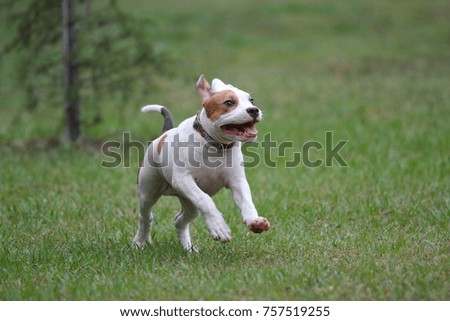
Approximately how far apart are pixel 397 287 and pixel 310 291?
1.83 ft

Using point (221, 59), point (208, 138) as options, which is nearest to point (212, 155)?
point (208, 138)

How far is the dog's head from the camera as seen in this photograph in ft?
18.2

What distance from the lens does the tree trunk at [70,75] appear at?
36.9ft

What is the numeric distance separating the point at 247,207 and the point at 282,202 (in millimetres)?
2628

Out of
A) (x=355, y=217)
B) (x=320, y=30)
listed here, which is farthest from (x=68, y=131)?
(x=320, y=30)

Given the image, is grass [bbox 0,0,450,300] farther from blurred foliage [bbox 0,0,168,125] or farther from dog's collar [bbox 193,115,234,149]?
dog's collar [bbox 193,115,234,149]

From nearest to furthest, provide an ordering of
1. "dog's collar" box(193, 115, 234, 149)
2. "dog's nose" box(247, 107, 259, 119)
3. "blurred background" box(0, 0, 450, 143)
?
"dog's nose" box(247, 107, 259, 119) < "dog's collar" box(193, 115, 234, 149) < "blurred background" box(0, 0, 450, 143)

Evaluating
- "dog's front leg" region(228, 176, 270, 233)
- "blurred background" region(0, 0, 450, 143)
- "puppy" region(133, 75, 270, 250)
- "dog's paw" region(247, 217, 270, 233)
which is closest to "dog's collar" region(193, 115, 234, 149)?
"puppy" region(133, 75, 270, 250)

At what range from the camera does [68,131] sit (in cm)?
1173

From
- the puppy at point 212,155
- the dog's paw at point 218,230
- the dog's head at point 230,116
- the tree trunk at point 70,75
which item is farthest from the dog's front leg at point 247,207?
the tree trunk at point 70,75

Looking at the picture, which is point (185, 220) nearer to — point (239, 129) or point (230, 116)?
point (239, 129)

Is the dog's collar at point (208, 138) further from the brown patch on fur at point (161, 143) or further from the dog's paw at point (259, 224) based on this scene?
the dog's paw at point (259, 224)

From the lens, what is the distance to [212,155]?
5.83 meters

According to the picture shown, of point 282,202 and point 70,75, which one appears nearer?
point 282,202
